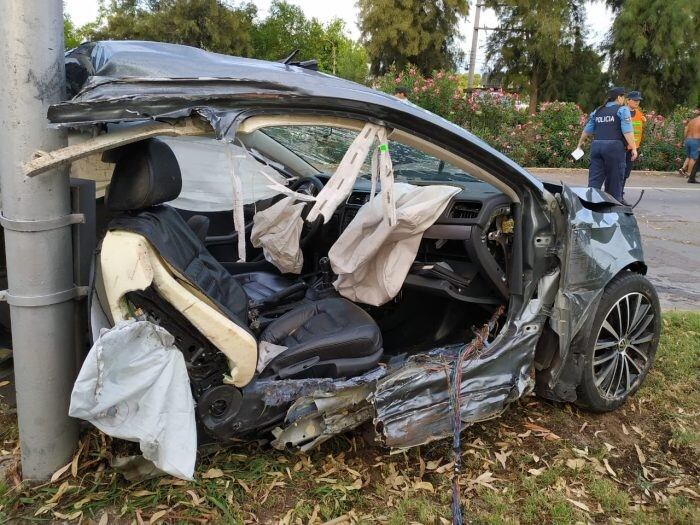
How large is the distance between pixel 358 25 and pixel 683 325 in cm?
3010

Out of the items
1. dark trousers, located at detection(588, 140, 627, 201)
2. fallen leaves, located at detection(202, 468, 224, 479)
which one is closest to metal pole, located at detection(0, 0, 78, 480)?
fallen leaves, located at detection(202, 468, 224, 479)

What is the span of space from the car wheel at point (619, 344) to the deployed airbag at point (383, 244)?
1.06 metres

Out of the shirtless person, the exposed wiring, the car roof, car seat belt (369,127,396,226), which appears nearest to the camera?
the car roof

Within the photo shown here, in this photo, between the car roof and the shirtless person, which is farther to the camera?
the shirtless person

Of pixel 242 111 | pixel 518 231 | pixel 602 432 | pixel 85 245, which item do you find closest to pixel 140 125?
pixel 242 111

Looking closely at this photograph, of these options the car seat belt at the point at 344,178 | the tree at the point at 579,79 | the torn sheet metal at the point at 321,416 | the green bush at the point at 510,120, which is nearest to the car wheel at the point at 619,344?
the torn sheet metal at the point at 321,416

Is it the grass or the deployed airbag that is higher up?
the deployed airbag

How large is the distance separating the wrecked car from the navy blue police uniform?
6.09m

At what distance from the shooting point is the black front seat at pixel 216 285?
2.28m

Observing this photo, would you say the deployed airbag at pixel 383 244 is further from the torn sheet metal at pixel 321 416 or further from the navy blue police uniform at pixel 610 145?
the navy blue police uniform at pixel 610 145

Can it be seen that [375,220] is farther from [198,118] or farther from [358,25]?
[358,25]

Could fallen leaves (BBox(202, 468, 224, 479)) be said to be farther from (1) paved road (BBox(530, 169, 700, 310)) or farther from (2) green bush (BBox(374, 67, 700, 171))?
(2) green bush (BBox(374, 67, 700, 171))

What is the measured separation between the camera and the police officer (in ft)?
29.3

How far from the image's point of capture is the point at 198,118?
2.05m
